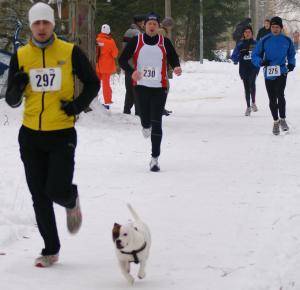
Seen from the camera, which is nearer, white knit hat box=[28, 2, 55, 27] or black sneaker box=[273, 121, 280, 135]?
white knit hat box=[28, 2, 55, 27]

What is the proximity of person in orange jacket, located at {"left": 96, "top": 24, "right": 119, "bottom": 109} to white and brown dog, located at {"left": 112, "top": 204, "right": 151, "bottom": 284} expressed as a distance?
11.6m

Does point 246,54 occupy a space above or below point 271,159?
above

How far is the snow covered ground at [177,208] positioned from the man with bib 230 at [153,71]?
0.58 metres

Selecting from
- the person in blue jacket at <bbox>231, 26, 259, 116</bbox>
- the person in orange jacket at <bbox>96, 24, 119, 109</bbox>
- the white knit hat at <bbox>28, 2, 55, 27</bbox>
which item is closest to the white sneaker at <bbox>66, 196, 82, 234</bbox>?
the white knit hat at <bbox>28, 2, 55, 27</bbox>

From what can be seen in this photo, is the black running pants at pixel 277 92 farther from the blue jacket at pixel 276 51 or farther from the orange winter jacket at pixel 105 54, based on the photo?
the orange winter jacket at pixel 105 54

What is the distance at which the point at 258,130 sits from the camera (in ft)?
43.2

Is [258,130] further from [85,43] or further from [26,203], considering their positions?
[26,203]

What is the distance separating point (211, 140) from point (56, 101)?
7283 millimetres

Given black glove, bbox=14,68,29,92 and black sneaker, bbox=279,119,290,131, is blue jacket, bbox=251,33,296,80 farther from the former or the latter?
black glove, bbox=14,68,29,92

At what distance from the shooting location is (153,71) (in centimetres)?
897

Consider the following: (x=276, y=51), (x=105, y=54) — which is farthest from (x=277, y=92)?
(x=105, y=54)

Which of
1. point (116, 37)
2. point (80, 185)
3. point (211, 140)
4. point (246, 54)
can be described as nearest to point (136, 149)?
point (211, 140)

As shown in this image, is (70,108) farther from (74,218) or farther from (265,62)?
(265,62)

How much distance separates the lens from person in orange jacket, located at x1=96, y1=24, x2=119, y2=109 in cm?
1614
